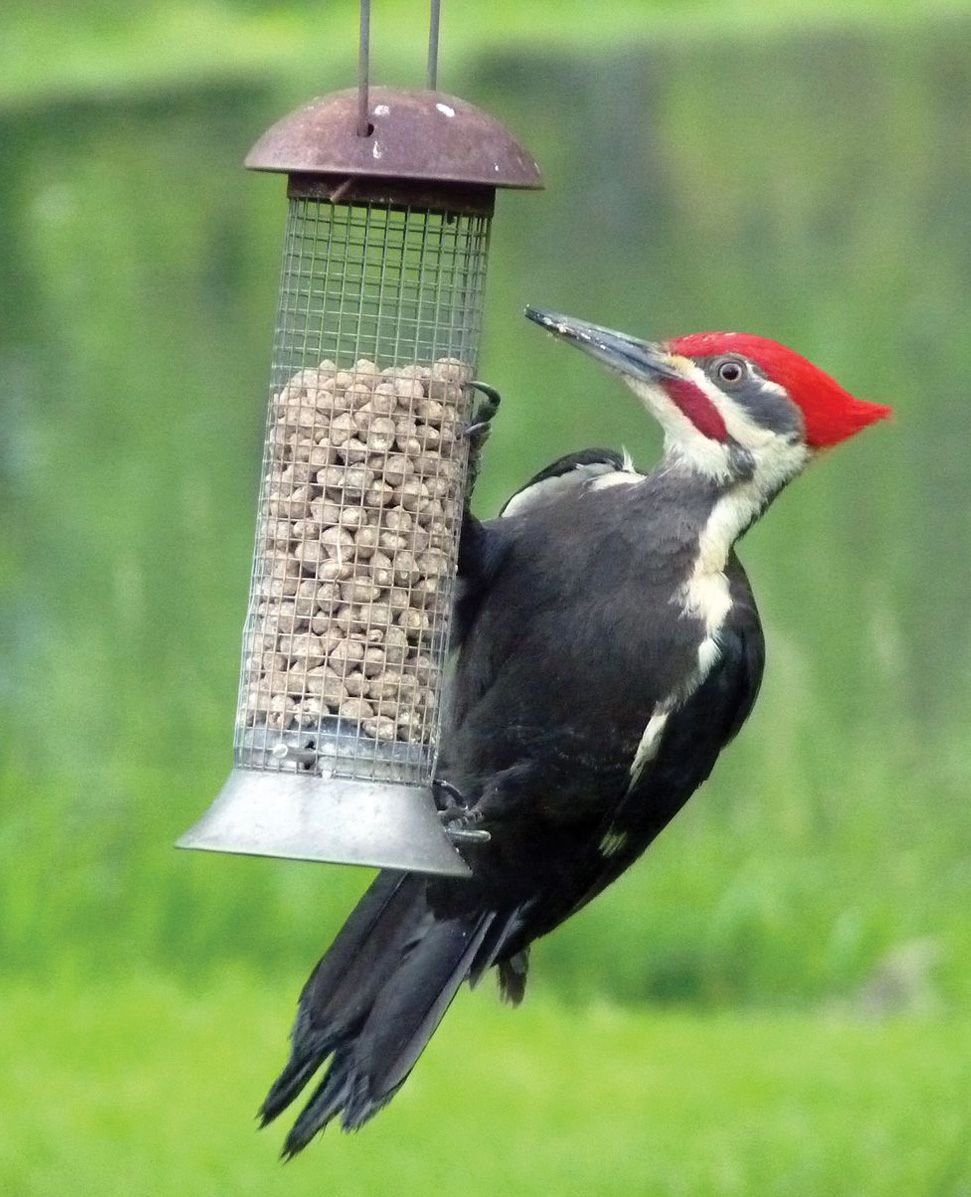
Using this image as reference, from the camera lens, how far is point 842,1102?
609 centimetres

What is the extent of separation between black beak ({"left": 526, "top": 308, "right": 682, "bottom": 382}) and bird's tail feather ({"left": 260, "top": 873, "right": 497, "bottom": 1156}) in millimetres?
1093

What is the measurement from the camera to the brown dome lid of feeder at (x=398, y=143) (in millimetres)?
3283

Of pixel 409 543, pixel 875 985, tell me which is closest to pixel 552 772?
pixel 409 543

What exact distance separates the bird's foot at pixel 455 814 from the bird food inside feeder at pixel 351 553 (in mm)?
161

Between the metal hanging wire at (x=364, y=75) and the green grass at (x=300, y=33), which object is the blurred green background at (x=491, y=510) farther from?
the metal hanging wire at (x=364, y=75)

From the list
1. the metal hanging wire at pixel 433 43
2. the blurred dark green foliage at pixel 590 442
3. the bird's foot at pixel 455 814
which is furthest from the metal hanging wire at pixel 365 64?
the blurred dark green foliage at pixel 590 442

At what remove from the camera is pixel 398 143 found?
3.29m

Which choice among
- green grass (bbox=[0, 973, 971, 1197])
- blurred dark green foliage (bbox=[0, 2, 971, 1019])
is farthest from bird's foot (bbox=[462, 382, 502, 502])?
blurred dark green foliage (bbox=[0, 2, 971, 1019])

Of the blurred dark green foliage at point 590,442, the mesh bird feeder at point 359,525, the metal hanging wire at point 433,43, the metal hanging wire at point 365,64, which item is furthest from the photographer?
the blurred dark green foliage at point 590,442

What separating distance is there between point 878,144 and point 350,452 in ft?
14.8

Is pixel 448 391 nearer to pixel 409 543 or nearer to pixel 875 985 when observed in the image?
pixel 409 543

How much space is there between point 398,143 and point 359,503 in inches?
26.0

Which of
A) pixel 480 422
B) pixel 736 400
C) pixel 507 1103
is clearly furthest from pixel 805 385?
pixel 507 1103

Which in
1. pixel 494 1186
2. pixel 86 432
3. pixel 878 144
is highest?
pixel 878 144
